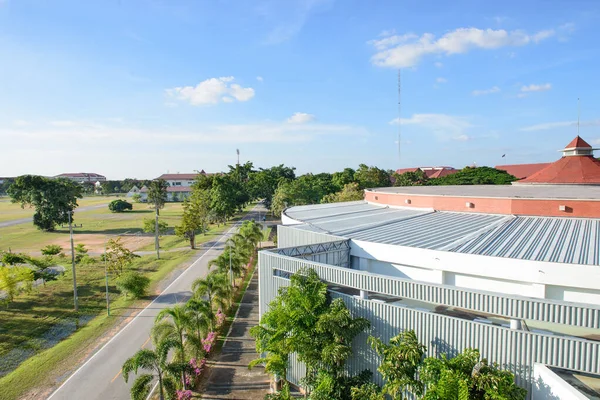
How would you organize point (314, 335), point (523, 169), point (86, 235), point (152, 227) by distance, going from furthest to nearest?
point (523, 169)
point (86, 235)
point (152, 227)
point (314, 335)

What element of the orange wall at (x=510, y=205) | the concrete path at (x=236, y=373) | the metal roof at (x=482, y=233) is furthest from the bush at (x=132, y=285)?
the orange wall at (x=510, y=205)

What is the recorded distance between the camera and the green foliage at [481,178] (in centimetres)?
7088

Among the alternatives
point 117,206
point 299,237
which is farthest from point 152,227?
point 117,206

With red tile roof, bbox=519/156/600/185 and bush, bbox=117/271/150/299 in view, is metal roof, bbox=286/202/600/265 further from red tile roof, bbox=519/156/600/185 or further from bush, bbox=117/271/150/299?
red tile roof, bbox=519/156/600/185

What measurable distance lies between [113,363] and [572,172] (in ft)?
135

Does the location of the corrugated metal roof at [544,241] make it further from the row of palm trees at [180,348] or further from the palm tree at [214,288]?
the palm tree at [214,288]

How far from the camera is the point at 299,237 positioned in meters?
23.2

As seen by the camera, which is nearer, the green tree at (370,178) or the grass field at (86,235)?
the grass field at (86,235)

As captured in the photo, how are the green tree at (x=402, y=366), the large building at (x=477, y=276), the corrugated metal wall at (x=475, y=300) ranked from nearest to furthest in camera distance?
the corrugated metal wall at (x=475, y=300), the large building at (x=477, y=276), the green tree at (x=402, y=366)

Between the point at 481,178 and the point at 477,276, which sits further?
the point at 481,178

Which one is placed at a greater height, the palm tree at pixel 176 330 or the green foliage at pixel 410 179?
the green foliage at pixel 410 179

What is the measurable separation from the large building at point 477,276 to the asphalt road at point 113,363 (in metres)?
8.19

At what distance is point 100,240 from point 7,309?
30.5m

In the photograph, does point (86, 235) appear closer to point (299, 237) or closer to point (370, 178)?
point (299, 237)
